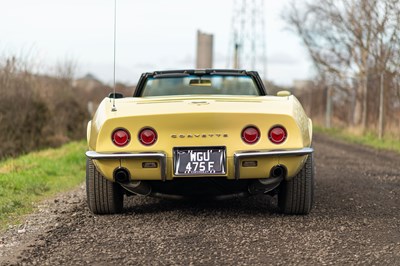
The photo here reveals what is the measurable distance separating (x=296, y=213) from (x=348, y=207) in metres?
0.73

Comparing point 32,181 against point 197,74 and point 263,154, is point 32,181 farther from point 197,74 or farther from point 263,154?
point 263,154

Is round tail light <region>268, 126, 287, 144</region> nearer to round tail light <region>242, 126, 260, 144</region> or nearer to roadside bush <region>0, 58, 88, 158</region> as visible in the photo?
round tail light <region>242, 126, 260, 144</region>

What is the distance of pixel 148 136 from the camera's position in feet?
15.5

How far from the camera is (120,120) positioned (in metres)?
4.73

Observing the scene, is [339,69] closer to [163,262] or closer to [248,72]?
[248,72]

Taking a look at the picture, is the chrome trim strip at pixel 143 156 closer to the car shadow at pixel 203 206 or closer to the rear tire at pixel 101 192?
the rear tire at pixel 101 192

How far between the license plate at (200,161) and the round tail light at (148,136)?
199 millimetres

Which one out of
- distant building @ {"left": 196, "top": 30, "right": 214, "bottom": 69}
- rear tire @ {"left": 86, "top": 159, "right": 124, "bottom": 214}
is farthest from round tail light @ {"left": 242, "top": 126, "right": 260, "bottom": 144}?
distant building @ {"left": 196, "top": 30, "right": 214, "bottom": 69}

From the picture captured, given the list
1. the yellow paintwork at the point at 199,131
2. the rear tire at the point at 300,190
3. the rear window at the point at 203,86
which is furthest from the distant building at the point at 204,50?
the yellow paintwork at the point at 199,131

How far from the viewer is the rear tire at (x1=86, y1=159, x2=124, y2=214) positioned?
200 inches

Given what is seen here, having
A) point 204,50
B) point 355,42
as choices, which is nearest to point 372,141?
point 355,42

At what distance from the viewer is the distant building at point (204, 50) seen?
38.1 m

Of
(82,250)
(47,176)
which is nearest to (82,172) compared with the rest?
(47,176)

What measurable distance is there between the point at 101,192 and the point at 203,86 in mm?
1540
